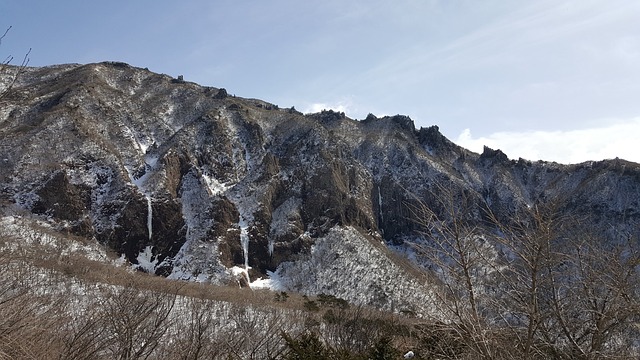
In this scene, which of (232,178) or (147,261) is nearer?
(147,261)

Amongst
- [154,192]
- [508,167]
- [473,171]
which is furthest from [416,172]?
[154,192]

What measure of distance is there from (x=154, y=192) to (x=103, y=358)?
263 feet

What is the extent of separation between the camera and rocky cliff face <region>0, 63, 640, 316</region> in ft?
270

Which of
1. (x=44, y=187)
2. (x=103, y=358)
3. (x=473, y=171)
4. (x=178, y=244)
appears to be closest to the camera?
(x=103, y=358)

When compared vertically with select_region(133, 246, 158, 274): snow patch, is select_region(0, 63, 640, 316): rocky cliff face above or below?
above

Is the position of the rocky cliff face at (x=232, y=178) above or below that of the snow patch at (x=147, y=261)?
above

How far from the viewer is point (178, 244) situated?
289 ft

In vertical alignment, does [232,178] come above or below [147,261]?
above

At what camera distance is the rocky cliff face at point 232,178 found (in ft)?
270

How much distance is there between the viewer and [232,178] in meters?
105

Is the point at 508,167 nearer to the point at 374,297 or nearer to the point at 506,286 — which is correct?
the point at 374,297

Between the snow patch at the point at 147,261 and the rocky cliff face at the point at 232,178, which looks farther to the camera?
the snow patch at the point at 147,261

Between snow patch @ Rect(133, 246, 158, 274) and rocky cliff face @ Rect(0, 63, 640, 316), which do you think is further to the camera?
snow patch @ Rect(133, 246, 158, 274)

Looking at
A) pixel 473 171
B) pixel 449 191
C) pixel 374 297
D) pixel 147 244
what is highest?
pixel 473 171
